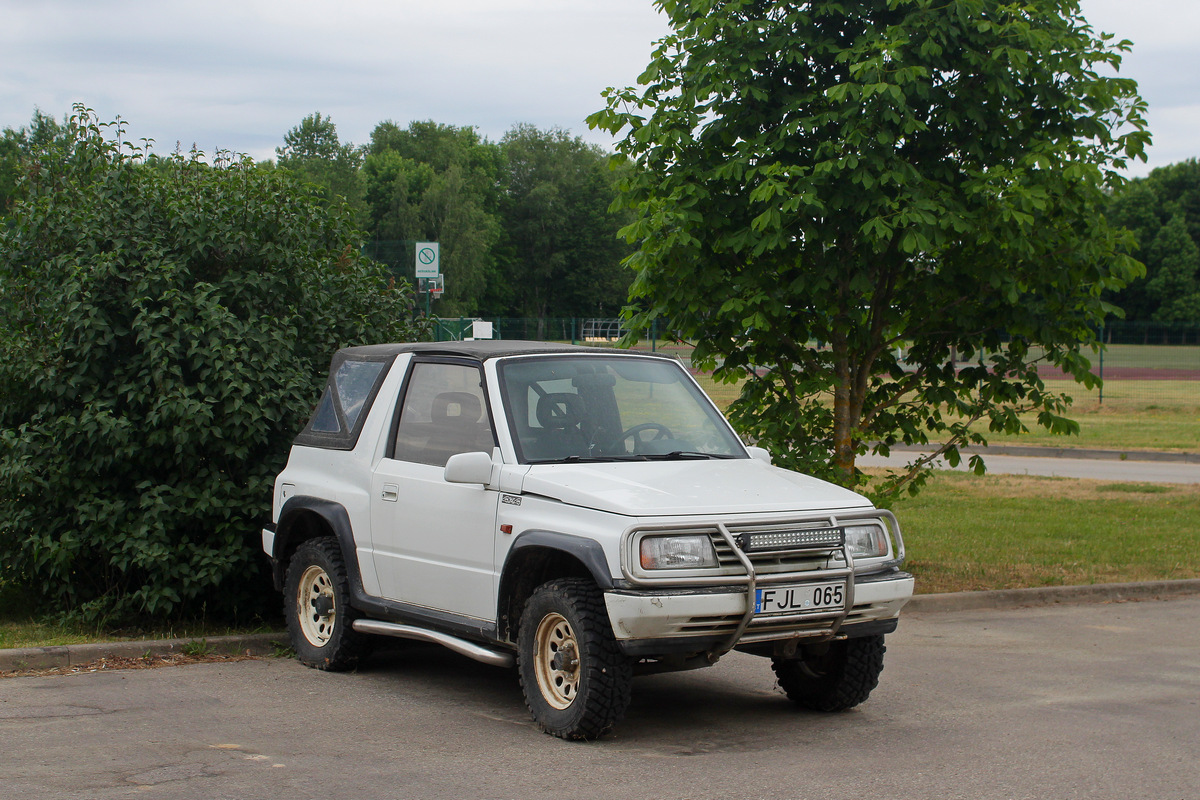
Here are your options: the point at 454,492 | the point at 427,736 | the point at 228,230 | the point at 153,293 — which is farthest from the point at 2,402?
the point at 427,736

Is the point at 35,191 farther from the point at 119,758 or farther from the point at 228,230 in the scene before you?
the point at 119,758

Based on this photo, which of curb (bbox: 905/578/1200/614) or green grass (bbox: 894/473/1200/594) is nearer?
curb (bbox: 905/578/1200/614)

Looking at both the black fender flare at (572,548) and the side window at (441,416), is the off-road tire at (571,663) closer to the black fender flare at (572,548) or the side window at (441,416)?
the black fender flare at (572,548)

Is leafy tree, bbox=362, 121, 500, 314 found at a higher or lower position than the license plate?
higher

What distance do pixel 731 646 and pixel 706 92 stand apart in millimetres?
5356

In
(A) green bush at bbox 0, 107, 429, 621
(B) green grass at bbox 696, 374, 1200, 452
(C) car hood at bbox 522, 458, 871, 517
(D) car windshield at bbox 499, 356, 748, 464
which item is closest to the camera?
(C) car hood at bbox 522, 458, 871, 517

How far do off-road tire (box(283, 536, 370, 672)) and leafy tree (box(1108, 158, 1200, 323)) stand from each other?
89.7 m

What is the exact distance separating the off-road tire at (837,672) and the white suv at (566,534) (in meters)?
0.01

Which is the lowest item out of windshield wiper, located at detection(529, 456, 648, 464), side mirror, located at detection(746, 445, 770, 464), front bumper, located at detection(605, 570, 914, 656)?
front bumper, located at detection(605, 570, 914, 656)

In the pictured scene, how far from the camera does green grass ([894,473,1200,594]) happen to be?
1141 centimetres

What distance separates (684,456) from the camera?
22.6 ft

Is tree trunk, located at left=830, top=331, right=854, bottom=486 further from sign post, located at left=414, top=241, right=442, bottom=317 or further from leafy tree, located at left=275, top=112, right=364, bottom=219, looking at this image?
leafy tree, located at left=275, top=112, right=364, bottom=219

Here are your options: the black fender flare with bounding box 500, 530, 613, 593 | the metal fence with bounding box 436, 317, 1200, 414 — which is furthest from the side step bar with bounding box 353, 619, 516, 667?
the metal fence with bounding box 436, 317, 1200, 414

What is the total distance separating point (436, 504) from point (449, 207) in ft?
311
